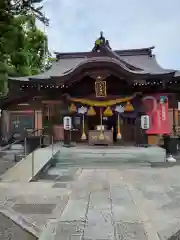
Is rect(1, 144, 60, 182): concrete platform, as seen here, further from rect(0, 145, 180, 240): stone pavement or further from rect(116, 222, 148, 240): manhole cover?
rect(116, 222, 148, 240): manhole cover

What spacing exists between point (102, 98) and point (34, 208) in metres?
8.94

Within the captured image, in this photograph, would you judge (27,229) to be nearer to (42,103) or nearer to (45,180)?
(45,180)

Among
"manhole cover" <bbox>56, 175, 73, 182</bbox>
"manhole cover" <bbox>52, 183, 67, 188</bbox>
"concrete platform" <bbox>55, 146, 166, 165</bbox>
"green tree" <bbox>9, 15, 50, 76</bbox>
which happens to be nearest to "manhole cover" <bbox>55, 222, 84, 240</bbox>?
"manhole cover" <bbox>52, 183, 67, 188</bbox>

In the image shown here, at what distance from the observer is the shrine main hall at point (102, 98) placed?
1239 centimetres

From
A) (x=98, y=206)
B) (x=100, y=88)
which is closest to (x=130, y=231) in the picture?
(x=98, y=206)

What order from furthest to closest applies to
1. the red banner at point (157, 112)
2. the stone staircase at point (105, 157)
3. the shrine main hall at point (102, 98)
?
1. the red banner at point (157, 112)
2. the shrine main hall at point (102, 98)
3. the stone staircase at point (105, 157)

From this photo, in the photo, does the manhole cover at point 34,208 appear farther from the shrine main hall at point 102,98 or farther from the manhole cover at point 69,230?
the shrine main hall at point 102,98

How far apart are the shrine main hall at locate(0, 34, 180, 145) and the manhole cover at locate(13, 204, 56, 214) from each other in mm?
8078

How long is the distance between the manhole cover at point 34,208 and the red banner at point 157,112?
917 centimetres

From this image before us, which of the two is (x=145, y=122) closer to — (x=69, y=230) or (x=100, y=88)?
(x=100, y=88)

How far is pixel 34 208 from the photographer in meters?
4.83

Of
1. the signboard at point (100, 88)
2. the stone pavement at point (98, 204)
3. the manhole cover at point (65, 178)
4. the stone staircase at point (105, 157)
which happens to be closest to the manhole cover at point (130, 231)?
the stone pavement at point (98, 204)

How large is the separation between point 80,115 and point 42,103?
2.24 meters

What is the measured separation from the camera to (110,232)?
362cm
